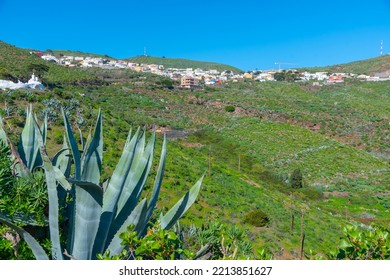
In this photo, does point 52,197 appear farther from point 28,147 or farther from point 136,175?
point 28,147

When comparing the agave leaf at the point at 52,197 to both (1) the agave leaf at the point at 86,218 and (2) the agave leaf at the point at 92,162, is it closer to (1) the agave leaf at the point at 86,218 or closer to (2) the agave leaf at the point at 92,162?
(1) the agave leaf at the point at 86,218

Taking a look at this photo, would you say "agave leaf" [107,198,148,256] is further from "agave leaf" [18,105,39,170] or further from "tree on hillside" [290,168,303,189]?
"tree on hillside" [290,168,303,189]

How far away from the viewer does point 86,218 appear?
303cm

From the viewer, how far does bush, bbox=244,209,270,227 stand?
1384cm

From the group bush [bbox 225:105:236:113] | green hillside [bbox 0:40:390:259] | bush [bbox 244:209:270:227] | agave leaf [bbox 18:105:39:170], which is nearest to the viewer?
agave leaf [bbox 18:105:39:170]

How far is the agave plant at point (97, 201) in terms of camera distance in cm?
293

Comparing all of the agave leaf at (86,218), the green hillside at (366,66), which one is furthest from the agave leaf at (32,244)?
the green hillside at (366,66)

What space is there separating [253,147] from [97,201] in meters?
28.2

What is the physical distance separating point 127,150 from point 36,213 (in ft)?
2.97

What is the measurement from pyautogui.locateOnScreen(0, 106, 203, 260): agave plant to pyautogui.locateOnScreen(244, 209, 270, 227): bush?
10670mm

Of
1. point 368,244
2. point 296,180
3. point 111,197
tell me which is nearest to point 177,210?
point 111,197

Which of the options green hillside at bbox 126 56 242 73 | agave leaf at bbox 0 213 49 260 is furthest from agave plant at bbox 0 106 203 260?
green hillside at bbox 126 56 242 73

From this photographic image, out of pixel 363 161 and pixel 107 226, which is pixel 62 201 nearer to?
pixel 107 226
